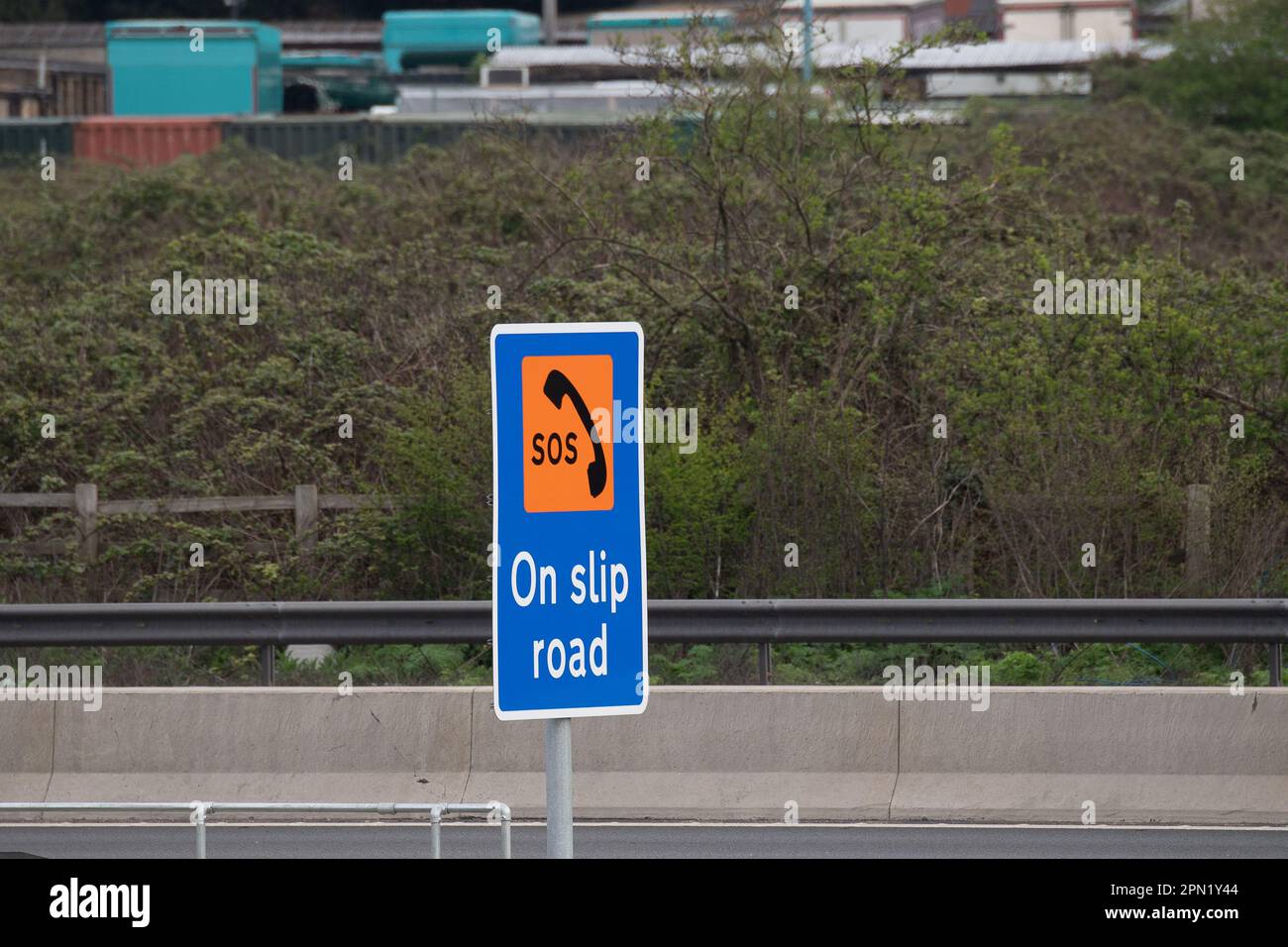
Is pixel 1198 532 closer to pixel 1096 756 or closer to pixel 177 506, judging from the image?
pixel 1096 756

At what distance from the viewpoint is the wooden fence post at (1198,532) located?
12.6 meters

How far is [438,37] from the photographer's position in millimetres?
52562

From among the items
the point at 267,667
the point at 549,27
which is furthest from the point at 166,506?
the point at 549,27

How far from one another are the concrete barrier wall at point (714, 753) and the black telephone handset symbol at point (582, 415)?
539 centimetres

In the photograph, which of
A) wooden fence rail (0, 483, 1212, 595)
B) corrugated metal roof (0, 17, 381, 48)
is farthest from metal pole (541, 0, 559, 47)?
wooden fence rail (0, 483, 1212, 595)

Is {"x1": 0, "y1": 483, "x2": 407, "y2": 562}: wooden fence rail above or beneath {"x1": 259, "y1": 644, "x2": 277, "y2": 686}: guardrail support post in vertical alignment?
above

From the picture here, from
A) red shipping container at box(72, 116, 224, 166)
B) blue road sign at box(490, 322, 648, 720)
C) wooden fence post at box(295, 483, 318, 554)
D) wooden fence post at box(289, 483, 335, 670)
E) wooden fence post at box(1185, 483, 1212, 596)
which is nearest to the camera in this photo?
blue road sign at box(490, 322, 648, 720)

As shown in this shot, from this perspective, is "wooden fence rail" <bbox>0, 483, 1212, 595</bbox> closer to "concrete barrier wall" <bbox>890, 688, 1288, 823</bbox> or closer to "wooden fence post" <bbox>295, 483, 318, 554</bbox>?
"wooden fence post" <bbox>295, 483, 318, 554</bbox>

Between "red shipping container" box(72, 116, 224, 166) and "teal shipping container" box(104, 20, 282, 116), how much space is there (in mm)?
7003

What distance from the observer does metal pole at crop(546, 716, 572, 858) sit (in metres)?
3.95

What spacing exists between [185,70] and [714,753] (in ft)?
117

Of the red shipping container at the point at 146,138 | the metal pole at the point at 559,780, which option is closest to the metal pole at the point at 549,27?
the red shipping container at the point at 146,138

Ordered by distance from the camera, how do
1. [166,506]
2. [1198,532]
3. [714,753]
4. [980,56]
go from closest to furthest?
[714,753]
[1198,532]
[166,506]
[980,56]

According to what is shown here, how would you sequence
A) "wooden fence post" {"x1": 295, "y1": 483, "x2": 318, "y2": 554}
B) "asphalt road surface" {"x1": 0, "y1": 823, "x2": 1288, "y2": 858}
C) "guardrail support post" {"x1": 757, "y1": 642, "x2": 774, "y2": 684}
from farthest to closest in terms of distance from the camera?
"wooden fence post" {"x1": 295, "y1": 483, "x2": 318, "y2": 554} < "guardrail support post" {"x1": 757, "y1": 642, "x2": 774, "y2": 684} < "asphalt road surface" {"x1": 0, "y1": 823, "x2": 1288, "y2": 858}
